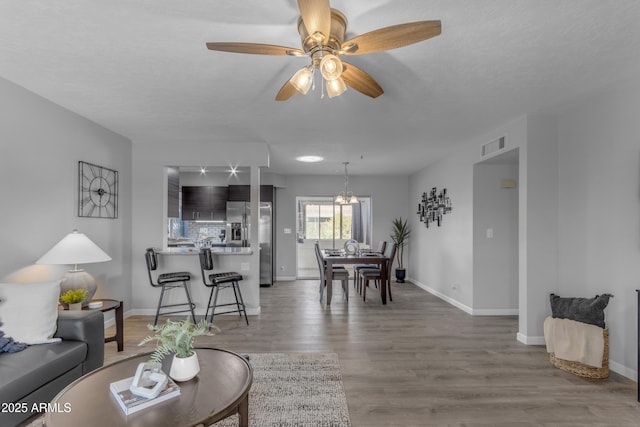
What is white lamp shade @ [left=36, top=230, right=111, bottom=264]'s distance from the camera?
3.07 m

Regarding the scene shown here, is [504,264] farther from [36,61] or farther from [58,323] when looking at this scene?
[36,61]

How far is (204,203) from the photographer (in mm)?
7539

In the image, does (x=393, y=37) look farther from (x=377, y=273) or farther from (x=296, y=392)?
(x=377, y=273)

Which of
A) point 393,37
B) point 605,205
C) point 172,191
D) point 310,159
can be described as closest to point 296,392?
point 393,37

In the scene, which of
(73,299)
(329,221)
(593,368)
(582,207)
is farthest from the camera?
(329,221)

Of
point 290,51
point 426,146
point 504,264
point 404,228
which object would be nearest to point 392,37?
point 290,51

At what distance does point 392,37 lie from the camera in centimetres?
167

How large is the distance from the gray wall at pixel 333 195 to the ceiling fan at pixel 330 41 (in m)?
6.01

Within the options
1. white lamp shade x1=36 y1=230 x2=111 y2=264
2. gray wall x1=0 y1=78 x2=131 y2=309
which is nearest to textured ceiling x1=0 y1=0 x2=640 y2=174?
gray wall x1=0 y1=78 x2=131 y2=309

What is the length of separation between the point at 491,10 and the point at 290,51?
115 cm

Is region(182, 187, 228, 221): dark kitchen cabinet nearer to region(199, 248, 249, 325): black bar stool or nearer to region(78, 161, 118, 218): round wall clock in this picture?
region(199, 248, 249, 325): black bar stool

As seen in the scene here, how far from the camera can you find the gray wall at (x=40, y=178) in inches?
114

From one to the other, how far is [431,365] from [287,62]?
2917 millimetres

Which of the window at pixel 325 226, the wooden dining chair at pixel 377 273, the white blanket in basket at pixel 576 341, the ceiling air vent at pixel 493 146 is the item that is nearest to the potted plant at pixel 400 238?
the window at pixel 325 226
